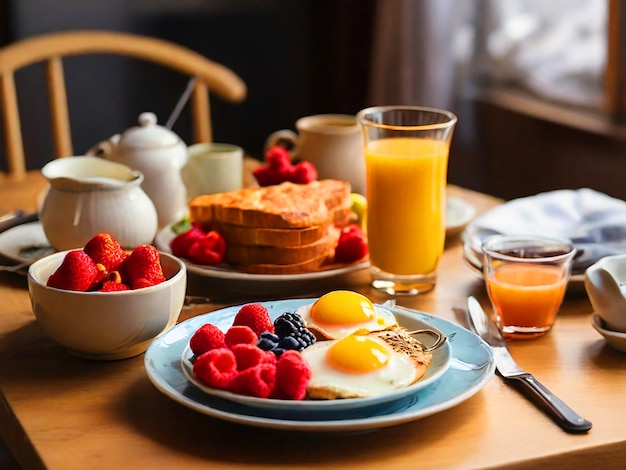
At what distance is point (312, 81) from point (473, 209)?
2289 millimetres

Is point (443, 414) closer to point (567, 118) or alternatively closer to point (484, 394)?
point (484, 394)

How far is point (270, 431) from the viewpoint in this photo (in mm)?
919

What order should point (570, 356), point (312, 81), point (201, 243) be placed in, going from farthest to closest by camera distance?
point (312, 81) < point (201, 243) < point (570, 356)

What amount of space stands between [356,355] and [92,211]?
0.56 meters

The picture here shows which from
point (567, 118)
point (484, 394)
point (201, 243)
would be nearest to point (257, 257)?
point (201, 243)

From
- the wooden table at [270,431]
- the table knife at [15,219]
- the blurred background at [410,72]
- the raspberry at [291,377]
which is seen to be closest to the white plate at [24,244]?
the table knife at [15,219]

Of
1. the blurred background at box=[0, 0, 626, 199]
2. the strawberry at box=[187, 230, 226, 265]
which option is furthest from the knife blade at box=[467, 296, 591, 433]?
the blurred background at box=[0, 0, 626, 199]

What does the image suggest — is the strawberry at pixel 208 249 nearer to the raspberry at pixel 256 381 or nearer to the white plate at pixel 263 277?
the white plate at pixel 263 277

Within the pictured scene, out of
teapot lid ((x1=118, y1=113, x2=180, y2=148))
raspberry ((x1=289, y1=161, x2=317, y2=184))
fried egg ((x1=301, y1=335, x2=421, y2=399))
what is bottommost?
fried egg ((x1=301, y1=335, x2=421, y2=399))

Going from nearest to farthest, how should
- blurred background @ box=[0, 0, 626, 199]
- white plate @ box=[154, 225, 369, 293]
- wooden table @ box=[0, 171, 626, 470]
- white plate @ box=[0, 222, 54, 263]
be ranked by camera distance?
wooden table @ box=[0, 171, 626, 470]
white plate @ box=[154, 225, 369, 293]
white plate @ box=[0, 222, 54, 263]
blurred background @ box=[0, 0, 626, 199]

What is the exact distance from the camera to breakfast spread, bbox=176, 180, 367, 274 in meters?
1.34

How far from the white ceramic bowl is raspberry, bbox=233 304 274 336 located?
97 mm

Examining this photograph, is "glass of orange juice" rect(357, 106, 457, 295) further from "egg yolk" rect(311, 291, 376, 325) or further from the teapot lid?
the teapot lid

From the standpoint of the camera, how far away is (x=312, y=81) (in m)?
3.84
